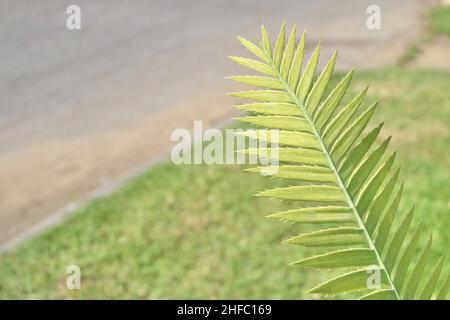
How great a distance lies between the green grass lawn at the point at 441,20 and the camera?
32.4ft

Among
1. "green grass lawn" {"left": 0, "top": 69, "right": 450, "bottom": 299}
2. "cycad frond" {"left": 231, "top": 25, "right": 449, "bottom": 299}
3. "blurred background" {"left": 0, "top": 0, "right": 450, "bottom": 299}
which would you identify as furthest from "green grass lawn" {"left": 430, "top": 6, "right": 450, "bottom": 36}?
"cycad frond" {"left": 231, "top": 25, "right": 449, "bottom": 299}

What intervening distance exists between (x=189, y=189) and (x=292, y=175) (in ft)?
12.9

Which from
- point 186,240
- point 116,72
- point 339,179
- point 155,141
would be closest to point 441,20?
point 116,72

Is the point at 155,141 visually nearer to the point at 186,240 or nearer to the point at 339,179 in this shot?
the point at 186,240

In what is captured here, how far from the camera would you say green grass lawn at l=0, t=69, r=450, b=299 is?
13.4ft

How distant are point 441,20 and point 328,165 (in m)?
9.77

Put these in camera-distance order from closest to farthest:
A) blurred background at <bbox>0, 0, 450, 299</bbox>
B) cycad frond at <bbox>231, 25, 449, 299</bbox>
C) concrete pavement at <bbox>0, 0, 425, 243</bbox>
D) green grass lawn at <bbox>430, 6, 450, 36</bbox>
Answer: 1. cycad frond at <bbox>231, 25, 449, 299</bbox>
2. blurred background at <bbox>0, 0, 450, 299</bbox>
3. concrete pavement at <bbox>0, 0, 425, 243</bbox>
4. green grass lawn at <bbox>430, 6, 450, 36</bbox>

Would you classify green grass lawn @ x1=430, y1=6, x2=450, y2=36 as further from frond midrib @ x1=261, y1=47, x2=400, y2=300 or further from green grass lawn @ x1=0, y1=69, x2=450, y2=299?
frond midrib @ x1=261, y1=47, x2=400, y2=300

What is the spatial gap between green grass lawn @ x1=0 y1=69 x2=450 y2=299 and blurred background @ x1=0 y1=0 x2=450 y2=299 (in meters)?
0.01

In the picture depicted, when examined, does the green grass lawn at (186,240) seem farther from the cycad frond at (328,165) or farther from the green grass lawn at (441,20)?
the green grass lawn at (441,20)

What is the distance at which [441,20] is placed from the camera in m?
10.4

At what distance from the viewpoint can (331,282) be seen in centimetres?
132
